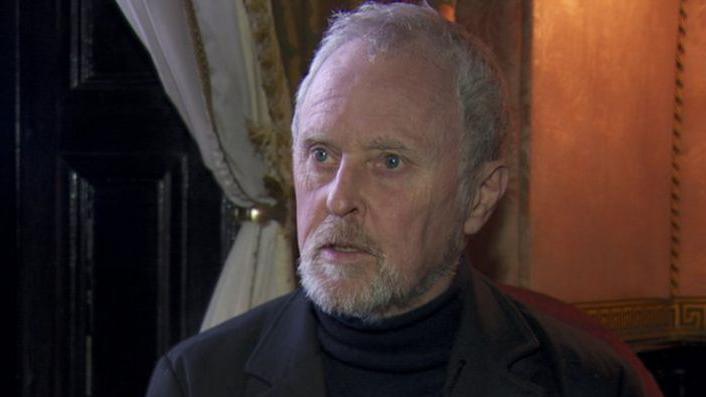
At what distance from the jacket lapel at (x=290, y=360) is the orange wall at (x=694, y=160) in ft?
8.17

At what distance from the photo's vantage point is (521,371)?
1.89 meters

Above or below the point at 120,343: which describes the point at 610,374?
above

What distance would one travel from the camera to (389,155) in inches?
71.6

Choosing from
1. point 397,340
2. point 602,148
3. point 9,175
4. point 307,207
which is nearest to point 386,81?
point 307,207

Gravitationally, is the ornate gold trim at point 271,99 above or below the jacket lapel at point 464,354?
above

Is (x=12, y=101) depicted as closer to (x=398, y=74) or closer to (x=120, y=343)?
(x=120, y=343)

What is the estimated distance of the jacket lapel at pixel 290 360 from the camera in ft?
6.06

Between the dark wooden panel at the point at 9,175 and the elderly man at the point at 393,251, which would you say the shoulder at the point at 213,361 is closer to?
the elderly man at the point at 393,251

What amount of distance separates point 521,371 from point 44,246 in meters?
1.74

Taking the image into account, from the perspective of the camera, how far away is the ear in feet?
6.47

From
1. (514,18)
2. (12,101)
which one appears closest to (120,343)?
(12,101)

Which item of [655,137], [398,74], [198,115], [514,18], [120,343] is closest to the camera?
[398,74]

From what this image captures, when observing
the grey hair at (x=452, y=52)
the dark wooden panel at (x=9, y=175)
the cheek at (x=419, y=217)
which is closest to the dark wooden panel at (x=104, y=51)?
the dark wooden panel at (x=9, y=175)

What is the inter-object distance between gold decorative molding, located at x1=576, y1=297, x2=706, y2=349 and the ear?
1.80 meters
